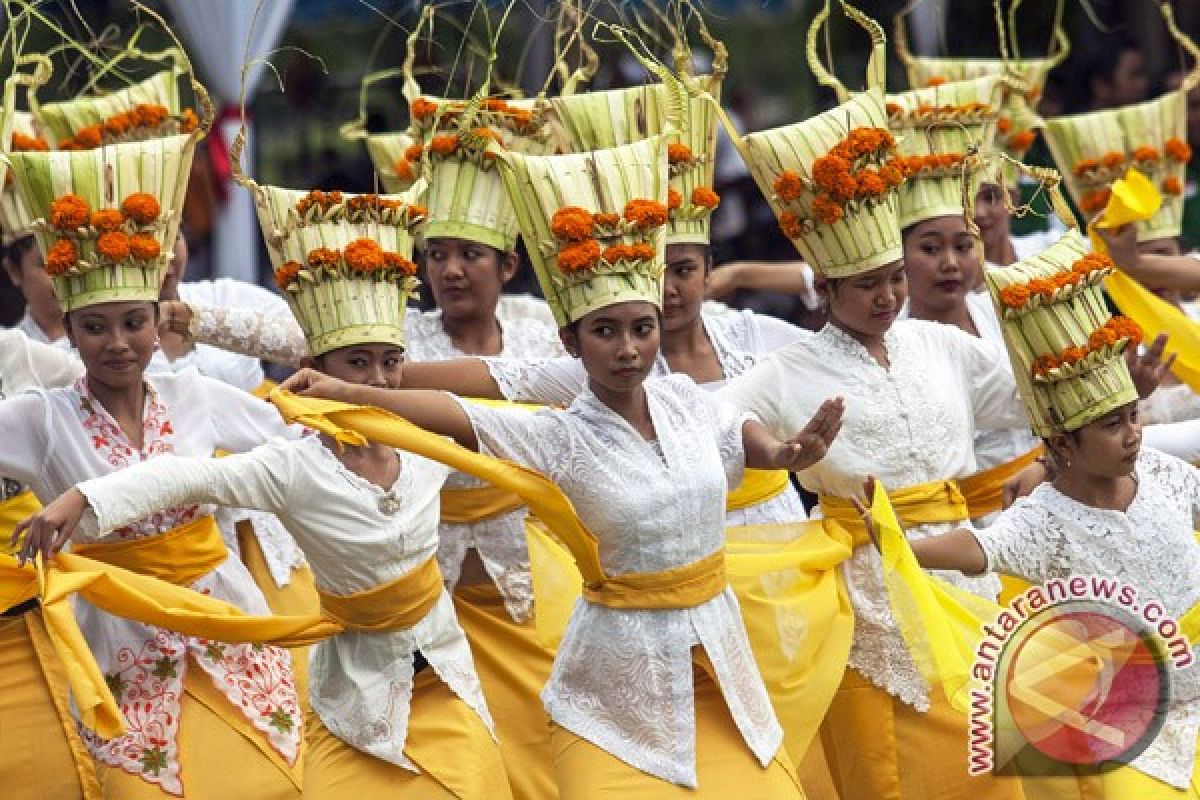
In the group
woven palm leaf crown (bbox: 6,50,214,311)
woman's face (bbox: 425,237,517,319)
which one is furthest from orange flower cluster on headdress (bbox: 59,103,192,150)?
woven palm leaf crown (bbox: 6,50,214,311)

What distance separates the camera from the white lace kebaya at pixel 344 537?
6.22 meters

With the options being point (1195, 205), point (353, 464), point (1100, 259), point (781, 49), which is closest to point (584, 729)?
point (353, 464)

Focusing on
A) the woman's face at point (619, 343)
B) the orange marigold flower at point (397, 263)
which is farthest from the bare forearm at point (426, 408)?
the orange marigold flower at point (397, 263)

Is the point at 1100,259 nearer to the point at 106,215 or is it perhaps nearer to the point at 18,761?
the point at 106,215

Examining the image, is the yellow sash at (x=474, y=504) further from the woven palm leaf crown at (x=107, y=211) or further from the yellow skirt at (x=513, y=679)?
the woven palm leaf crown at (x=107, y=211)

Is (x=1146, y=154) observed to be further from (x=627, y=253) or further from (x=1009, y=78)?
(x=627, y=253)

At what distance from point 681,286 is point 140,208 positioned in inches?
64.2

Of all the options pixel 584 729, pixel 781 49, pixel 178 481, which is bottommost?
pixel 781 49

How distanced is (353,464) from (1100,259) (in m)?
2.04

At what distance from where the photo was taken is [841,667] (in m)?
6.71

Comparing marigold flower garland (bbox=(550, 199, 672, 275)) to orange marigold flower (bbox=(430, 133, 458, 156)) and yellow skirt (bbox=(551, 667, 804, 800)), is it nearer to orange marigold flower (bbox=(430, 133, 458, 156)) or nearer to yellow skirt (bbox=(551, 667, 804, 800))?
yellow skirt (bbox=(551, 667, 804, 800))

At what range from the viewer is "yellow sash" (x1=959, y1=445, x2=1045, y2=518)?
7.30m

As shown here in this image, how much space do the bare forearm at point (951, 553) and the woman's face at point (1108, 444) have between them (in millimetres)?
353

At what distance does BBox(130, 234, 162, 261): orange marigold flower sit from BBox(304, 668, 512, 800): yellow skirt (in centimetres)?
135
